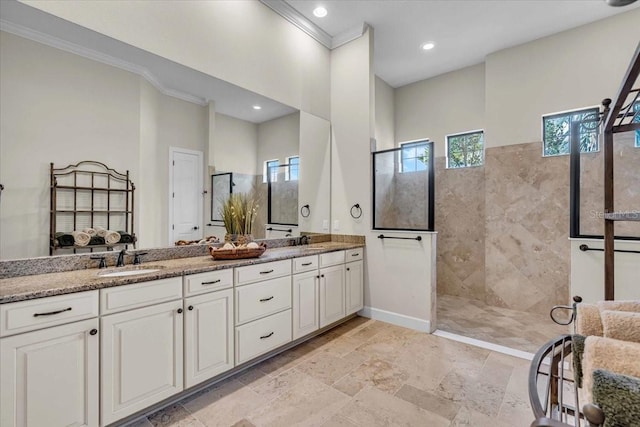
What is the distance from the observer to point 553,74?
3.61m

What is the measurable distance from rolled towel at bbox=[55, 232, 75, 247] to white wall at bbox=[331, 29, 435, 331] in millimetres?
2663

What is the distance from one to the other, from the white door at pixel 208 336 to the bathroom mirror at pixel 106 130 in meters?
0.68

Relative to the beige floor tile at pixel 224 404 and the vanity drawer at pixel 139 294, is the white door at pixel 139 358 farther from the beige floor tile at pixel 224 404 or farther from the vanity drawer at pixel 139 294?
the beige floor tile at pixel 224 404

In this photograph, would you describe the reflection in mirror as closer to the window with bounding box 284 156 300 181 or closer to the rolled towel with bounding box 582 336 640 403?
the window with bounding box 284 156 300 181

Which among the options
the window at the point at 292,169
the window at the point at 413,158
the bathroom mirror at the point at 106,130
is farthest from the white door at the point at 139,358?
the window at the point at 413,158

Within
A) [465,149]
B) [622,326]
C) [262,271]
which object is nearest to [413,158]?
[465,149]

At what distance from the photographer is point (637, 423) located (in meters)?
0.55

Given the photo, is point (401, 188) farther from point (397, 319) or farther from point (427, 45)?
point (427, 45)

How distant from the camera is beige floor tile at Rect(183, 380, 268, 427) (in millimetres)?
1826

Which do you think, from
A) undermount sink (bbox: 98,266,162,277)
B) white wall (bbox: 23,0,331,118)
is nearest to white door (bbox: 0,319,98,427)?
undermount sink (bbox: 98,266,162,277)

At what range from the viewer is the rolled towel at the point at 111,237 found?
2.06 m

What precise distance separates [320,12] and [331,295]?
317cm

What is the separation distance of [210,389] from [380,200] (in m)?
2.64

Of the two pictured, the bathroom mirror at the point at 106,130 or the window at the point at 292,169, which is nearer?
the bathroom mirror at the point at 106,130
